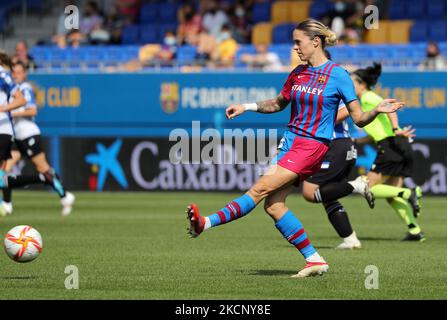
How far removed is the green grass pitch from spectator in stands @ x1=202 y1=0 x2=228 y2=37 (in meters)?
8.37

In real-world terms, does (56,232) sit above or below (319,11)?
below

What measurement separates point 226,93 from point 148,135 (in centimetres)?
205

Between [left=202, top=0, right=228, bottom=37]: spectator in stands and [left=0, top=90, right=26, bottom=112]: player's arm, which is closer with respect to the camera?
[left=0, top=90, right=26, bottom=112]: player's arm

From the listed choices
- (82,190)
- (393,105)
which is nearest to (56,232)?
(393,105)

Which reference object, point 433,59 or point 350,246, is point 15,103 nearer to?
point 350,246

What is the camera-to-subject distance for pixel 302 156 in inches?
380

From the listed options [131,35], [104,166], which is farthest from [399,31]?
[104,166]

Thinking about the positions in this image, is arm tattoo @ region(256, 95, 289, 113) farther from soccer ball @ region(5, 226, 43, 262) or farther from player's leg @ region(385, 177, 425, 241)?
player's leg @ region(385, 177, 425, 241)

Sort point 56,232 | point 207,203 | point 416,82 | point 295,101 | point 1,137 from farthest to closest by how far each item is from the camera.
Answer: point 416,82 → point 207,203 → point 1,137 → point 56,232 → point 295,101

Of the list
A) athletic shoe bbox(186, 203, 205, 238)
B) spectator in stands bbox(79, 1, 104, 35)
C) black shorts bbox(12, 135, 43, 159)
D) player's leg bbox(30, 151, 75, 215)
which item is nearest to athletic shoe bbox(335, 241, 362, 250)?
athletic shoe bbox(186, 203, 205, 238)

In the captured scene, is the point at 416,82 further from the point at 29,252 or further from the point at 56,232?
the point at 29,252

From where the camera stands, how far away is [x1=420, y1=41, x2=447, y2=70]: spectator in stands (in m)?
23.7

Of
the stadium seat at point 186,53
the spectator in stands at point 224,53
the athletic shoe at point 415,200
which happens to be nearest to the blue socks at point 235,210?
the athletic shoe at point 415,200

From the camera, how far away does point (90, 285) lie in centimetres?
907
